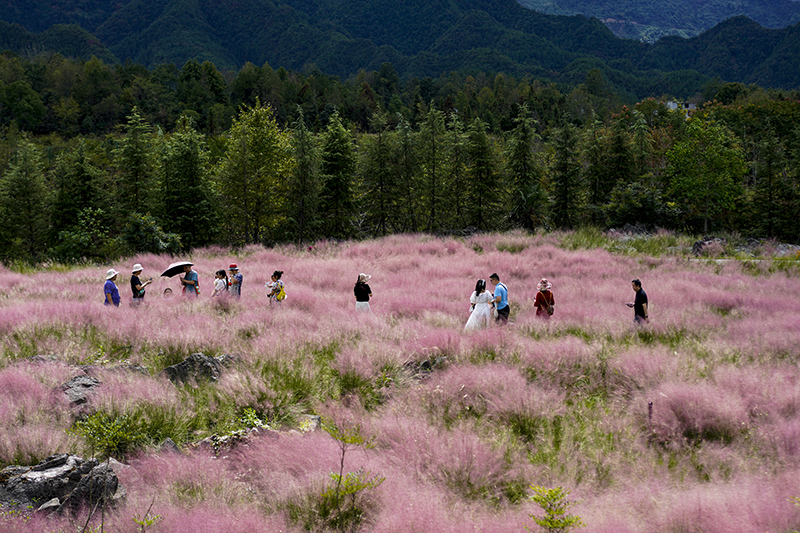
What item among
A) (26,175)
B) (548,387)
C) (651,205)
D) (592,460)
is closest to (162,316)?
(548,387)

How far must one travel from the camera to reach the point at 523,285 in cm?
1573

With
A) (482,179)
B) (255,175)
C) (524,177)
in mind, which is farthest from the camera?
(482,179)

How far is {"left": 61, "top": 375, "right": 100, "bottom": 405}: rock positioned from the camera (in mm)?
5836

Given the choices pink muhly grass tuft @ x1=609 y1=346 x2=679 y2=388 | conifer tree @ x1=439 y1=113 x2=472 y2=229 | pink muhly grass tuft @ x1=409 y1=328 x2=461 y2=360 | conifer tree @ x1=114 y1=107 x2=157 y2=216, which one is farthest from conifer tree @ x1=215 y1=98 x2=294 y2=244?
pink muhly grass tuft @ x1=609 y1=346 x2=679 y2=388

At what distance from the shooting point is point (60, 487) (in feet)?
13.3

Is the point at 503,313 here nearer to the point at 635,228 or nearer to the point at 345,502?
the point at 345,502

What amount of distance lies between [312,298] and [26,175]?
36.6 meters

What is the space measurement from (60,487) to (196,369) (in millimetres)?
3010

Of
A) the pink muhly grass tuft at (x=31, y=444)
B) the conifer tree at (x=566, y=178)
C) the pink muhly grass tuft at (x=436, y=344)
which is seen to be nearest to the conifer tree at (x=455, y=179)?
the conifer tree at (x=566, y=178)

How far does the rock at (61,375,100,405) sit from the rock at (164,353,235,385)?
0.96m

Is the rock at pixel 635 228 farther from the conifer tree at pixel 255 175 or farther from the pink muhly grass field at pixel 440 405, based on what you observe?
the conifer tree at pixel 255 175

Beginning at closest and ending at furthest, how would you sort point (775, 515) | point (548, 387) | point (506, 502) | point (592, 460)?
point (775, 515) → point (506, 502) → point (592, 460) → point (548, 387)

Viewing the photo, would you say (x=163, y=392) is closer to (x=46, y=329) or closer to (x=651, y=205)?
(x=46, y=329)

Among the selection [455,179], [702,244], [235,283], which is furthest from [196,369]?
[455,179]
